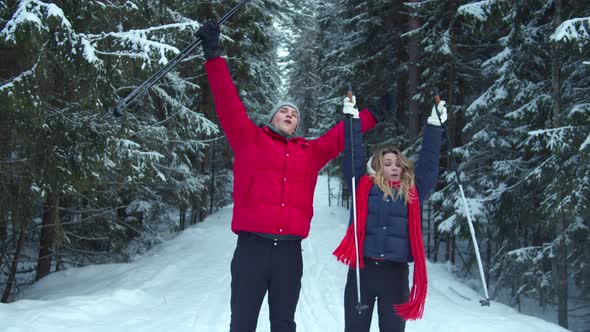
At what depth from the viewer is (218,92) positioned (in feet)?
11.3

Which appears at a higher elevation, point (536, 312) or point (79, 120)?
point (79, 120)

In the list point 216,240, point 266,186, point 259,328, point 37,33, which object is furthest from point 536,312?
point 37,33

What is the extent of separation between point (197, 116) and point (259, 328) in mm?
6178

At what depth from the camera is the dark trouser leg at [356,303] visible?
3625 mm

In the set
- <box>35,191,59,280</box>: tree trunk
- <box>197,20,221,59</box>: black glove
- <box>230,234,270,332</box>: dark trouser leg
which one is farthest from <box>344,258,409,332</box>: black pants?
<box>35,191,59,280</box>: tree trunk

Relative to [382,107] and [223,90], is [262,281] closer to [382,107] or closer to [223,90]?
[223,90]

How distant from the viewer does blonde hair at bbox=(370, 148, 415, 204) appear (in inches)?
147

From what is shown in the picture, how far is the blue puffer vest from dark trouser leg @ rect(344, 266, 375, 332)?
194 millimetres

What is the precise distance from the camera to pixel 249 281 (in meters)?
3.29

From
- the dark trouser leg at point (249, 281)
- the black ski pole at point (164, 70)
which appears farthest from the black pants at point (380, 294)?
the black ski pole at point (164, 70)

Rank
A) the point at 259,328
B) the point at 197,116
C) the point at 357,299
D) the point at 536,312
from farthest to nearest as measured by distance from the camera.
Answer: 1. the point at 536,312
2. the point at 197,116
3. the point at 259,328
4. the point at 357,299

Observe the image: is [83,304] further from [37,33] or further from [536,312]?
[536,312]

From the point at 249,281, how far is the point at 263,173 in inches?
31.2

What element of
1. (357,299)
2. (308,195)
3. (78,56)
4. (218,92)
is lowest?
(357,299)
